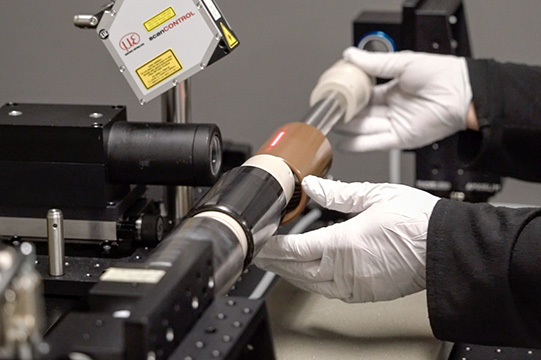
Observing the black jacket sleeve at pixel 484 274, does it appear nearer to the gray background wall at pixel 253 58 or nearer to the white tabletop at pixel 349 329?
the white tabletop at pixel 349 329

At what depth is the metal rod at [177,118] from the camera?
124cm

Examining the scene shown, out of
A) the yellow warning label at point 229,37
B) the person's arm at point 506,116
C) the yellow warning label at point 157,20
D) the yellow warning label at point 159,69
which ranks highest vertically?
the yellow warning label at point 157,20

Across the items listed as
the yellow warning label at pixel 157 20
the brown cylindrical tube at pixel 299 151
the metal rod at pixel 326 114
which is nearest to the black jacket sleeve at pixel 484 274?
the brown cylindrical tube at pixel 299 151

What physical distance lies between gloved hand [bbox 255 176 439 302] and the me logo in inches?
11.4

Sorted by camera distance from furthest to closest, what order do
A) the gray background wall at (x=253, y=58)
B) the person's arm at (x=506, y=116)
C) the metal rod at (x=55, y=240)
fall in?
the gray background wall at (x=253, y=58) → the person's arm at (x=506, y=116) → the metal rod at (x=55, y=240)

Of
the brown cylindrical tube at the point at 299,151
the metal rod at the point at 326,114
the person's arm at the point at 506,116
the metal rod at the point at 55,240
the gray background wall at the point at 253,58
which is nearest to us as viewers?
the metal rod at the point at 55,240

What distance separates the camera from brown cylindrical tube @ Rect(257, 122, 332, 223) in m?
1.16

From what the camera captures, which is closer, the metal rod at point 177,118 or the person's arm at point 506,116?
the metal rod at point 177,118

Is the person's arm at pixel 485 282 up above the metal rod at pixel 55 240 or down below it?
below

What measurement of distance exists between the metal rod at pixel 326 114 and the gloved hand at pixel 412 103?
13 cm

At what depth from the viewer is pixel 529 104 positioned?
158 centimetres

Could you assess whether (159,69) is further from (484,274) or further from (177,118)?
(484,274)

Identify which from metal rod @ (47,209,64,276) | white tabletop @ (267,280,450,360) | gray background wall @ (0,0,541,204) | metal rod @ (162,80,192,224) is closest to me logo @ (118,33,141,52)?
metal rod @ (162,80,192,224)

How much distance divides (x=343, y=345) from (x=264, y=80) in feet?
5.42
